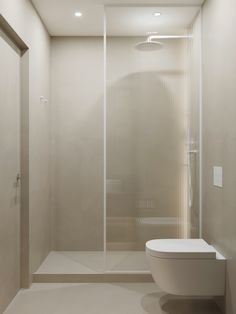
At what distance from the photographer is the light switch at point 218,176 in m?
2.76

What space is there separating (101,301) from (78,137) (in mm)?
1827

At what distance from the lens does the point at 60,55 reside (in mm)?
4176

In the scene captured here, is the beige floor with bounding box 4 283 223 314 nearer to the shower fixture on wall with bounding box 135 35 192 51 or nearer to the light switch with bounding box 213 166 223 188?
the light switch with bounding box 213 166 223 188

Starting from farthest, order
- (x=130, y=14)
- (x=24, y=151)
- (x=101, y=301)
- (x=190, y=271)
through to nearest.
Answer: (x=130, y=14), (x=24, y=151), (x=101, y=301), (x=190, y=271)

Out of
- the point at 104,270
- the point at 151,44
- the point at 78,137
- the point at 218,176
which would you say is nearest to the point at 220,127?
the point at 218,176

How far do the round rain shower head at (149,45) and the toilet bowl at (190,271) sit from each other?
Result: 184cm

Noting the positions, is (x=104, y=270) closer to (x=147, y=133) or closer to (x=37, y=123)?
A: (x=147, y=133)

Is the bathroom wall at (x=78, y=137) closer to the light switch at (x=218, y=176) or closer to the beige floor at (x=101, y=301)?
the beige floor at (x=101, y=301)

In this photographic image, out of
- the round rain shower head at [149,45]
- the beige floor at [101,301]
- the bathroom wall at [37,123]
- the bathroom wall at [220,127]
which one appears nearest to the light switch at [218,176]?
the bathroom wall at [220,127]

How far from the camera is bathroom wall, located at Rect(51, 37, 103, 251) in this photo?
13.6 feet

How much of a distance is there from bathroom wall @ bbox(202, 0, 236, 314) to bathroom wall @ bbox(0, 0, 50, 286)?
1.50 metres

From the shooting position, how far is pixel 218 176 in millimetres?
2838

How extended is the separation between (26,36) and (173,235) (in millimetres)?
2185

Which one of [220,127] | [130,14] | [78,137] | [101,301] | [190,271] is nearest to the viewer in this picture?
[190,271]
